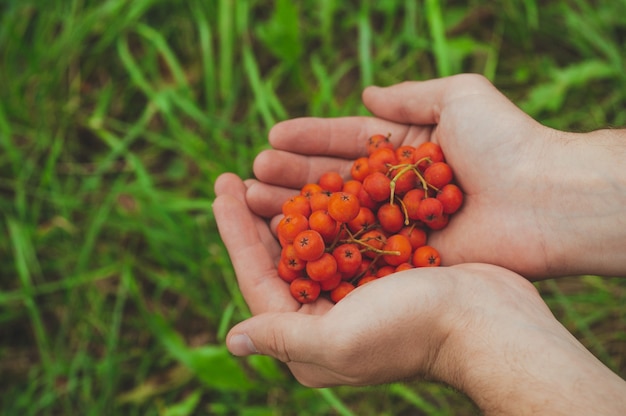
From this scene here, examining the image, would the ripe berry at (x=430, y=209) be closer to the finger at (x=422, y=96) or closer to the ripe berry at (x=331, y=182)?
the ripe berry at (x=331, y=182)

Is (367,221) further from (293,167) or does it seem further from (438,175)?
(293,167)

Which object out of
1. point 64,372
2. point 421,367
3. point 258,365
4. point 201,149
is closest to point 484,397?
point 421,367

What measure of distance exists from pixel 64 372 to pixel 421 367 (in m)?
3.14

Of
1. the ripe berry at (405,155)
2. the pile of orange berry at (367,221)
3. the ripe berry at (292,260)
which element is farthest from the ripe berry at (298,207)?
the ripe berry at (405,155)

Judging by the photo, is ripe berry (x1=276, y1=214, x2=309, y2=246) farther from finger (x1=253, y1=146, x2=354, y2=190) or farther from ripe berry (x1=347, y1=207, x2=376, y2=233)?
finger (x1=253, y1=146, x2=354, y2=190)

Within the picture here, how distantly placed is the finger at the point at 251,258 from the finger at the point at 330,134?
60 cm

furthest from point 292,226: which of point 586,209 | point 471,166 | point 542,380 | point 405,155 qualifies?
point 586,209

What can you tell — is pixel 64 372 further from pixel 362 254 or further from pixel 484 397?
pixel 484 397

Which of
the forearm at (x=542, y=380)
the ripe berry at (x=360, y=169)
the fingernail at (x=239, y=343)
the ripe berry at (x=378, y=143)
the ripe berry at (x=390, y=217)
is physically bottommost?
the forearm at (x=542, y=380)

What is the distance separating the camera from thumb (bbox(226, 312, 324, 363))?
299 centimetres

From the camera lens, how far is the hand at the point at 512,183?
352 centimetres

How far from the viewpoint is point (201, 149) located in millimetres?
4934

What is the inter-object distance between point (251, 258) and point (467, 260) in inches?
57.4

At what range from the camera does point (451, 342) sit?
3.13 meters
